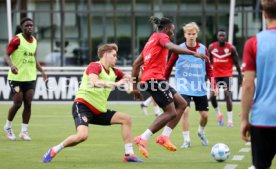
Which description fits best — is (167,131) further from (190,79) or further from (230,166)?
(230,166)

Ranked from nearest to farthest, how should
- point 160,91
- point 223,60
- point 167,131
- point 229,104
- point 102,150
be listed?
1. point 160,91
2. point 167,131
3. point 102,150
4. point 229,104
5. point 223,60

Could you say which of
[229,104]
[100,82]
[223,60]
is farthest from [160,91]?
[223,60]

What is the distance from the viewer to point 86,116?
40.5 ft

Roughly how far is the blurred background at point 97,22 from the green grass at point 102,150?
20.9 m

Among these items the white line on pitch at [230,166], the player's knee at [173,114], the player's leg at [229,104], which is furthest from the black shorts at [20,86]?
the player's leg at [229,104]

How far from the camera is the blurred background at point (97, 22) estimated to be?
43500mm

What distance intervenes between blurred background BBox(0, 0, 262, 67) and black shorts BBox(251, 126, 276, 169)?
1424 inches

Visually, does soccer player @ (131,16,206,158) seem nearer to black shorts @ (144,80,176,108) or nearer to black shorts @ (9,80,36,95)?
black shorts @ (144,80,176,108)

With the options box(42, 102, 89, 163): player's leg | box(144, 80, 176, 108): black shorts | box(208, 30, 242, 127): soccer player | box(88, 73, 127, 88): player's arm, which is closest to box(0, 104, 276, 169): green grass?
box(42, 102, 89, 163): player's leg

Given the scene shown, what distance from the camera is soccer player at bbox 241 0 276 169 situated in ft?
23.4

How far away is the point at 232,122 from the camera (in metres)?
21.9

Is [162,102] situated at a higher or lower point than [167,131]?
higher

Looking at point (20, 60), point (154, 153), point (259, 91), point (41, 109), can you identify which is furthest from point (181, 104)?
point (41, 109)

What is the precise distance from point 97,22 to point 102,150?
29.6 meters
